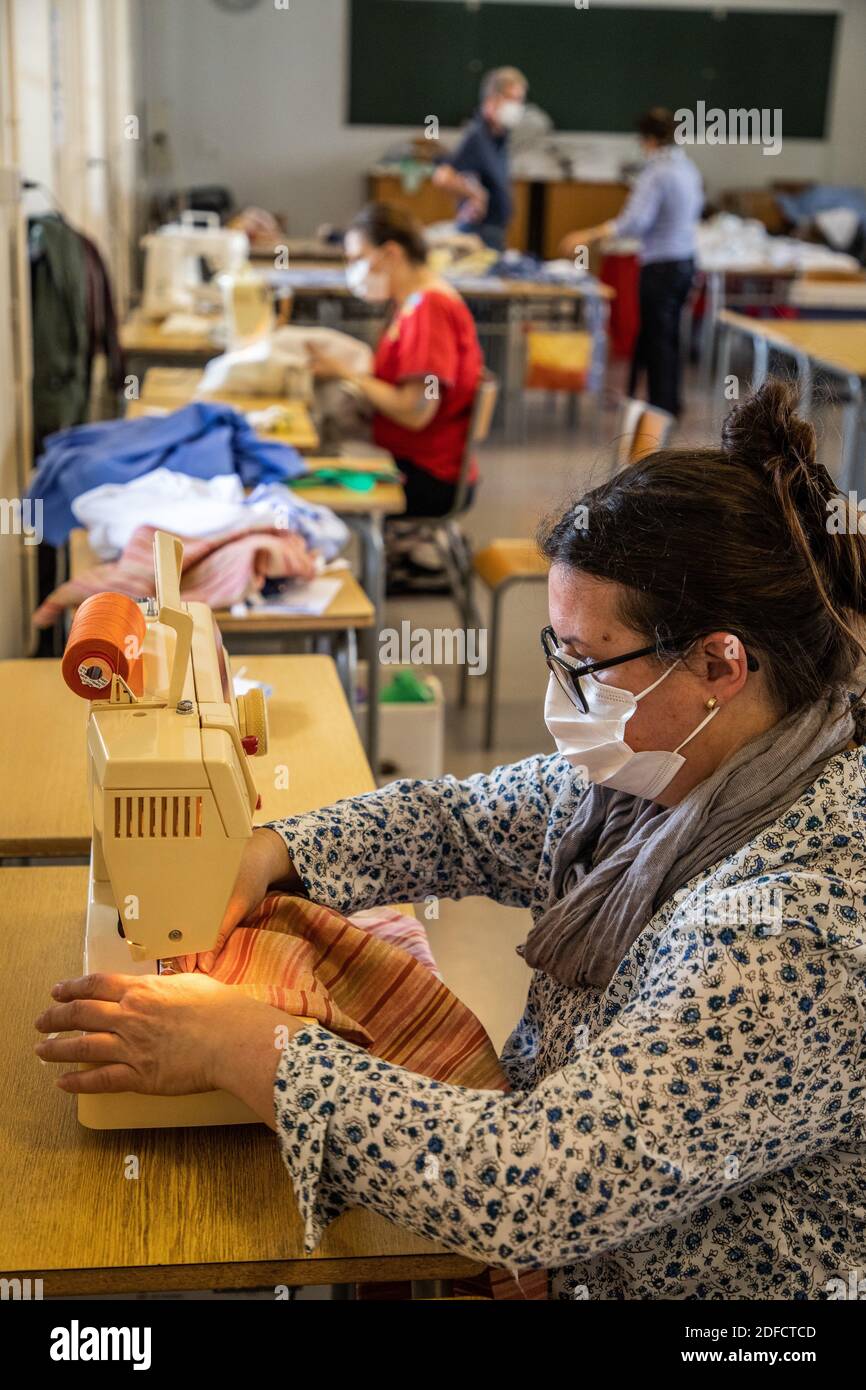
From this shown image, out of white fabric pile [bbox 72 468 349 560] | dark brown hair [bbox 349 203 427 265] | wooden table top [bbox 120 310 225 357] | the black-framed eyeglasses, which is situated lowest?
white fabric pile [bbox 72 468 349 560]

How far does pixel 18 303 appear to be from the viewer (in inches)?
146

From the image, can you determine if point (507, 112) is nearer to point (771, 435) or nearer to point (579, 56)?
point (579, 56)

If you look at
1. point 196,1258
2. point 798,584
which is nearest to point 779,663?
point 798,584

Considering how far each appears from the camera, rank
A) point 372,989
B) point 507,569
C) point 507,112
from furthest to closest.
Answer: point 507,112, point 507,569, point 372,989

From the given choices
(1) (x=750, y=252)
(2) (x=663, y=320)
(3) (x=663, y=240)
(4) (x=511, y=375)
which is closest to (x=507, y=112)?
(4) (x=511, y=375)

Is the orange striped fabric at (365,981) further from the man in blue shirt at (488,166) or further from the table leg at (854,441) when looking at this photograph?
the man in blue shirt at (488,166)

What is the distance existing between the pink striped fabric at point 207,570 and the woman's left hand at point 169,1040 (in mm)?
1365

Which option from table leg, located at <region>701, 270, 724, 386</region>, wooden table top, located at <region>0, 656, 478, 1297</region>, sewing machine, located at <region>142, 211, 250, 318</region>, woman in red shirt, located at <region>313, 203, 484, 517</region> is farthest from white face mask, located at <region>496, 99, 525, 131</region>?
wooden table top, located at <region>0, 656, 478, 1297</region>

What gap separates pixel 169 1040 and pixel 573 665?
470 millimetres

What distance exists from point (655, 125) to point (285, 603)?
4.87 m

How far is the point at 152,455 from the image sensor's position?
3.06m

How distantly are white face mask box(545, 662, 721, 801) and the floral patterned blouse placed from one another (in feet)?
0.38

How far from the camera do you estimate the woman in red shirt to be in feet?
13.8

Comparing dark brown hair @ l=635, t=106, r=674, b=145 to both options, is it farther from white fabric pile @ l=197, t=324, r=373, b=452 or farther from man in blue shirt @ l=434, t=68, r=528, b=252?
white fabric pile @ l=197, t=324, r=373, b=452
